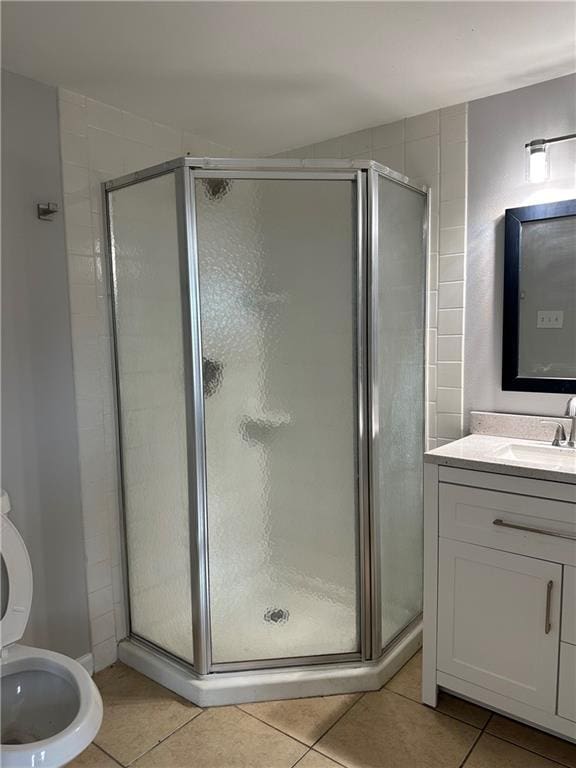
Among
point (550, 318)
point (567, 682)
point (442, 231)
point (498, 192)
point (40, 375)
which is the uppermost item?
point (498, 192)

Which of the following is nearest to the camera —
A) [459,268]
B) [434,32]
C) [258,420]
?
[434,32]

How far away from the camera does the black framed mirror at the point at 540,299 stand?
1.95 m

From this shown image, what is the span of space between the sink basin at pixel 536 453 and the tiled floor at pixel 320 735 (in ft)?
2.91

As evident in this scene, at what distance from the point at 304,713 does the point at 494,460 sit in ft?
3.62

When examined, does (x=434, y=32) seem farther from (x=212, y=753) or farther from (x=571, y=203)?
(x=212, y=753)

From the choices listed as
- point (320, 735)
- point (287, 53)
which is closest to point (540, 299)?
point (287, 53)

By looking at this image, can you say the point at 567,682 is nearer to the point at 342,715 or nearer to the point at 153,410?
the point at 342,715

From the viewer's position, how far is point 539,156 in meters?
1.88

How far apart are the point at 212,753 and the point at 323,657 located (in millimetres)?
513

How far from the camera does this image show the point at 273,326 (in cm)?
195

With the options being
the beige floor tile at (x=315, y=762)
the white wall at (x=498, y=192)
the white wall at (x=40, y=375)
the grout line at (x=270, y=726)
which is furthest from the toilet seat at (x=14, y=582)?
the white wall at (x=498, y=192)

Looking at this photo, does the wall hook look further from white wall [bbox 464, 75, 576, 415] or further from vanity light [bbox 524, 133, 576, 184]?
vanity light [bbox 524, 133, 576, 184]

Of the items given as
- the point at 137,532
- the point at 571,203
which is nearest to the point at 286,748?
the point at 137,532

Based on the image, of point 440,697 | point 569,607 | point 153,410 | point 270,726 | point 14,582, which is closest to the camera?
point 569,607
